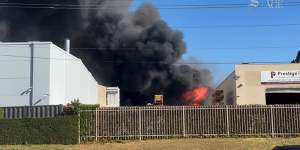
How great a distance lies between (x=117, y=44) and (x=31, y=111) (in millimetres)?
43307

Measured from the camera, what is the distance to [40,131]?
26.7 meters

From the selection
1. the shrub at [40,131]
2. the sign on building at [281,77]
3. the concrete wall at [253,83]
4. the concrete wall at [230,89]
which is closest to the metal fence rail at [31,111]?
the shrub at [40,131]

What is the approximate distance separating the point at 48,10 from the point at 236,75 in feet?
102

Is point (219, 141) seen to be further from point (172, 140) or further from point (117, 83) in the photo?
point (117, 83)

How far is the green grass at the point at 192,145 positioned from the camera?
2420 centimetres

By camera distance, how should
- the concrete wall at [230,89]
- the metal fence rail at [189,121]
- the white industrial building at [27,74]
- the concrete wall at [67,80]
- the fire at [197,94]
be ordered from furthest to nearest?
the fire at [197,94] → the concrete wall at [230,89] → the concrete wall at [67,80] → the white industrial building at [27,74] → the metal fence rail at [189,121]

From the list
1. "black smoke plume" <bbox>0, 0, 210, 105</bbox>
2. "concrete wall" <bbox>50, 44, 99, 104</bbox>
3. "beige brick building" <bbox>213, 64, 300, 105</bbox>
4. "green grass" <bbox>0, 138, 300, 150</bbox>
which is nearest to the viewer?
"green grass" <bbox>0, 138, 300, 150</bbox>

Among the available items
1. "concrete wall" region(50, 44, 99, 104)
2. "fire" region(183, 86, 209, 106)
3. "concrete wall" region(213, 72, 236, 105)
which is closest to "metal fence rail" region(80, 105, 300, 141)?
"concrete wall" region(50, 44, 99, 104)

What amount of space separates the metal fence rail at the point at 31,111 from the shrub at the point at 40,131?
2867 mm

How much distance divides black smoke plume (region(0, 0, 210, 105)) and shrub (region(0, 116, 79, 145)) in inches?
1785

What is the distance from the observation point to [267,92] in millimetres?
52219

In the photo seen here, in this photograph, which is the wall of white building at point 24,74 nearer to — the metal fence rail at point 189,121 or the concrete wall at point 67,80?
the concrete wall at point 67,80

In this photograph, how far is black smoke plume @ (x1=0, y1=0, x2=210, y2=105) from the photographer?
7269cm

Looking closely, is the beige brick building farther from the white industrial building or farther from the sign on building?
the white industrial building
